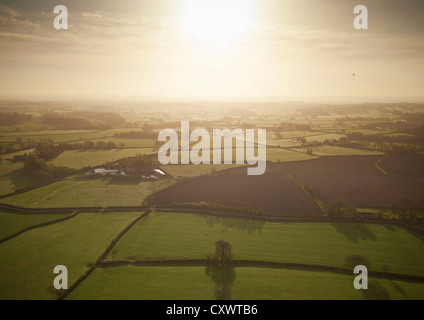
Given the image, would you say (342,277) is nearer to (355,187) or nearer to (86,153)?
(355,187)

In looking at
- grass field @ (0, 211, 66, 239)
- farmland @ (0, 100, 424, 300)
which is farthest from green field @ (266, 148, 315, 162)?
grass field @ (0, 211, 66, 239)

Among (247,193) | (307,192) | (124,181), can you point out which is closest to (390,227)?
(307,192)

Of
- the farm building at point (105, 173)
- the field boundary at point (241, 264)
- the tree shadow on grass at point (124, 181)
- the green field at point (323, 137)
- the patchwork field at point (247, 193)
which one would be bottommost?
the field boundary at point (241, 264)

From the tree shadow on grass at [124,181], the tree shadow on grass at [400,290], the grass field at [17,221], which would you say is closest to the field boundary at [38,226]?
the grass field at [17,221]

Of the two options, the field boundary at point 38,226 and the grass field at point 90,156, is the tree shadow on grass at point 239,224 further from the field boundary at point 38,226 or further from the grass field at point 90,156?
the grass field at point 90,156

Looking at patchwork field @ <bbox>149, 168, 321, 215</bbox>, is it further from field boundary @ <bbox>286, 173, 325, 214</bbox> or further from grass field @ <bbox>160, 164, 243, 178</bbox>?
grass field @ <bbox>160, 164, 243, 178</bbox>

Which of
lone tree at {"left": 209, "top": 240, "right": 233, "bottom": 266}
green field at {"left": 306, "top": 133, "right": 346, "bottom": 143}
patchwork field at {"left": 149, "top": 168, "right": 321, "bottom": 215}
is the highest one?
green field at {"left": 306, "top": 133, "right": 346, "bottom": 143}
